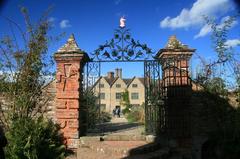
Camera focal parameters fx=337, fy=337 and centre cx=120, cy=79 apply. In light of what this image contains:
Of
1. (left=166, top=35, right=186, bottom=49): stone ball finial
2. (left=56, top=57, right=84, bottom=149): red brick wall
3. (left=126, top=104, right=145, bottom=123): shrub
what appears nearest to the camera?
(left=56, top=57, right=84, bottom=149): red brick wall

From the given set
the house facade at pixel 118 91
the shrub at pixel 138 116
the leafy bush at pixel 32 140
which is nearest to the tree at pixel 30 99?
the leafy bush at pixel 32 140

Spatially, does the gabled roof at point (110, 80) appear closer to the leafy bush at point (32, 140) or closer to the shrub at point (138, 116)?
the shrub at point (138, 116)

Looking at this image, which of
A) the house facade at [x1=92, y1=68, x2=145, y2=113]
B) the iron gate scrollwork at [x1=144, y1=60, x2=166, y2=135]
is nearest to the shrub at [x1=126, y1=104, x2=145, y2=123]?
the iron gate scrollwork at [x1=144, y1=60, x2=166, y2=135]

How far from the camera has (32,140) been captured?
8.48 metres

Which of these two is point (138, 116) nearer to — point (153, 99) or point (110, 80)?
point (153, 99)

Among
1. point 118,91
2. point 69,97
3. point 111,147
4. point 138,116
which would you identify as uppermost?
point 118,91

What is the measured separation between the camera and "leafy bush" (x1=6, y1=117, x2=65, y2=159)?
8.34 m

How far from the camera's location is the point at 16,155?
27.3 ft

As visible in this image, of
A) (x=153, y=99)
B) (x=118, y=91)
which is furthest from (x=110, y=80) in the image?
(x=153, y=99)

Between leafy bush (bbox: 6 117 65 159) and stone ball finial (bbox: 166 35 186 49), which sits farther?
stone ball finial (bbox: 166 35 186 49)

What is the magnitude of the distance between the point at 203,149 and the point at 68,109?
434 centimetres

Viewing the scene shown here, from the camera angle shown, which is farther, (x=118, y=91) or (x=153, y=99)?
(x=118, y=91)

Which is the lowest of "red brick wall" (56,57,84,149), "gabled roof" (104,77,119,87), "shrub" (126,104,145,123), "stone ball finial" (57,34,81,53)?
"shrub" (126,104,145,123)

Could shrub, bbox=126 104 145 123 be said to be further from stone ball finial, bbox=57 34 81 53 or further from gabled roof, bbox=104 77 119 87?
gabled roof, bbox=104 77 119 87
